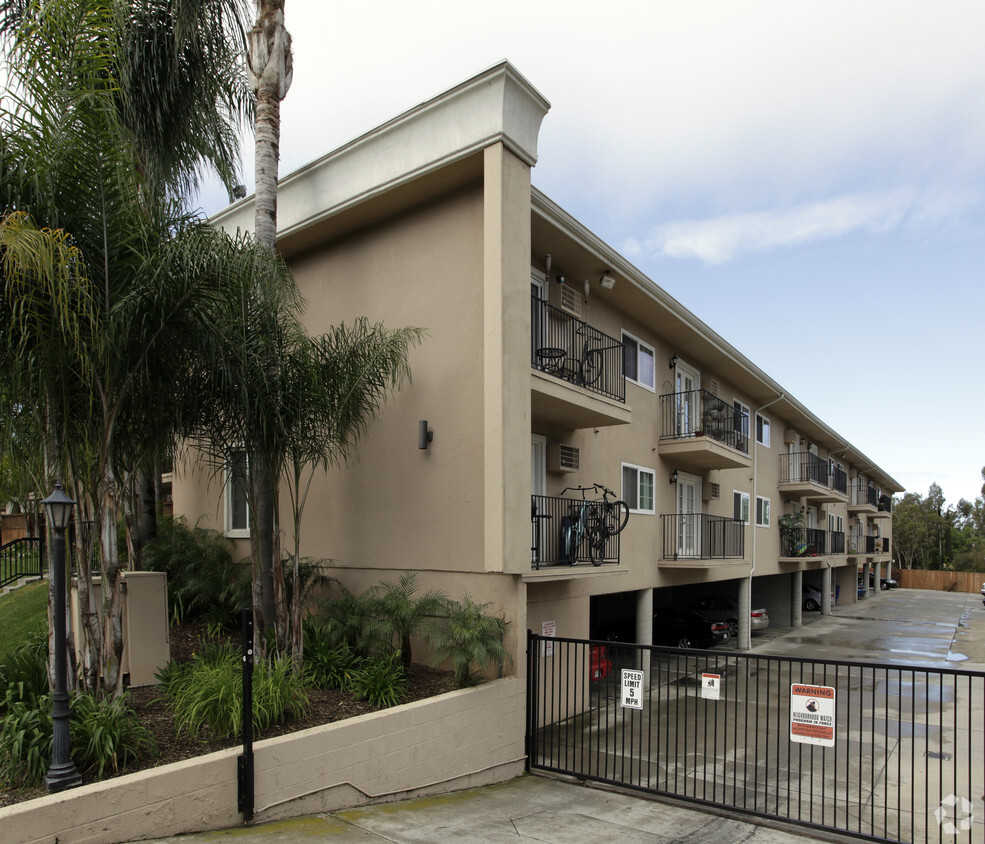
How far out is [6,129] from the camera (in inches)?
228

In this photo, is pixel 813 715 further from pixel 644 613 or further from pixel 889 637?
pixel 889 637

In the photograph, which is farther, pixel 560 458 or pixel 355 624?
pixel 560 458

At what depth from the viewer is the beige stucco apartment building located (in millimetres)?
9125

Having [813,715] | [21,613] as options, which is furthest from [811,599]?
[21,613]

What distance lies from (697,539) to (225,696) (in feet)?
40.6

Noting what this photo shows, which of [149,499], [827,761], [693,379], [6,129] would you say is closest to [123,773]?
[6,129]

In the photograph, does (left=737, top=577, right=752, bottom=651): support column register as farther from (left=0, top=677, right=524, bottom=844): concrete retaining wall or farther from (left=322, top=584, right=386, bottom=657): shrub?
(left=322, top=584, right=386, bottom=657): shrub

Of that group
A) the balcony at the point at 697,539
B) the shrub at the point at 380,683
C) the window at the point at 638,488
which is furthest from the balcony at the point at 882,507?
the shrub at the point at 380,683

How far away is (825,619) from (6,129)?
31.9 metres

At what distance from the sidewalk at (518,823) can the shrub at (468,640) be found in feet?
4.21

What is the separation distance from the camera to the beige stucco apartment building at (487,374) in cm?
912

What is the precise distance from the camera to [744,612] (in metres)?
19.7

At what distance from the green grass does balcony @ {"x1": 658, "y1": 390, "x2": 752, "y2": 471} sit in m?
11.9

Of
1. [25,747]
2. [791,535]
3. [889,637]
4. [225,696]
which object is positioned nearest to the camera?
[25,747]
